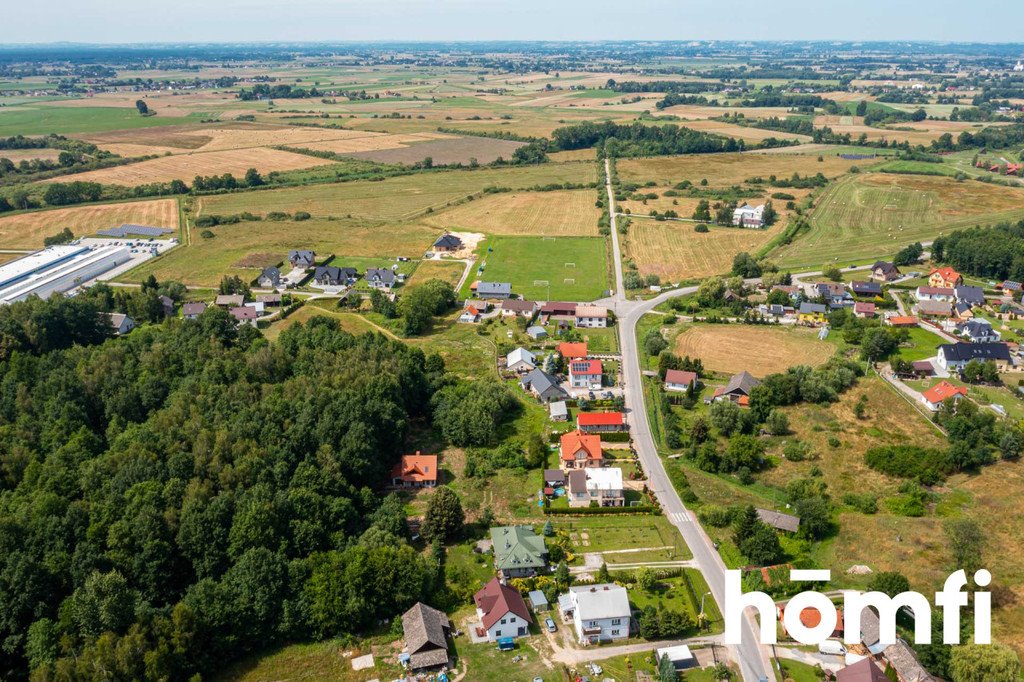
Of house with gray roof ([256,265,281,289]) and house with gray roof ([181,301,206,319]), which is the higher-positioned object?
house with gray roof ([256,265,281,289])

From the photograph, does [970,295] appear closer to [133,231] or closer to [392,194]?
[392,194]

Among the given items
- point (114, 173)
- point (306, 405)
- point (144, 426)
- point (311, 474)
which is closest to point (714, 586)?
point (311, 474)

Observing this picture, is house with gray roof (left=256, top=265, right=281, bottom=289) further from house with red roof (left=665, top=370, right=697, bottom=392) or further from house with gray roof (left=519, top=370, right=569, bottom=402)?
house with red roof (left=665, top=370, right=697, bottom=392)

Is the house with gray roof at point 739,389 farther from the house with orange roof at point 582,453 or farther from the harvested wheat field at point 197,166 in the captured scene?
the harvested wheat field at point 197,166

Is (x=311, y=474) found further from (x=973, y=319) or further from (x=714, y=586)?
(x=973, y=319)

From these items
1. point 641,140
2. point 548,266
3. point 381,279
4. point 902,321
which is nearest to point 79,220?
point 381,279

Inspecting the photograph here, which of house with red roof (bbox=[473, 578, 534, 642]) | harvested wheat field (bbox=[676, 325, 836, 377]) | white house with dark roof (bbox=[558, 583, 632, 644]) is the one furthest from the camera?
harvested wheat field (bbox=[676, 325, 836, 377])

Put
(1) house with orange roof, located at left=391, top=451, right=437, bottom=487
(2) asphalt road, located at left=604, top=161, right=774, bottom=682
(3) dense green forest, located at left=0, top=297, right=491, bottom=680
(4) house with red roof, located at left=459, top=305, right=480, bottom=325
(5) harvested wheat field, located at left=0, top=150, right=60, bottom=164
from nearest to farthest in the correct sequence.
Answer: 1. (3) dense green forest, located at left=0, top=297, right=491, bottom=680
2. (2) asphalt road, located at left=604, top=161, right=774, bottom=682
3. (1) house with orange roof, located at left=391, top=451, right=437, bottom=487
4. (4) house with red roof, located at left=459, top=305, right=480, bottom=325
5. (5) harvested wheat field, located at left=0, top=150, right=60, bottom=164

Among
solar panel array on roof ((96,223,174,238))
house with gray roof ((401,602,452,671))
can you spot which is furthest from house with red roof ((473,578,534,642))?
solar panel array on roof ((96,223,174,238))
